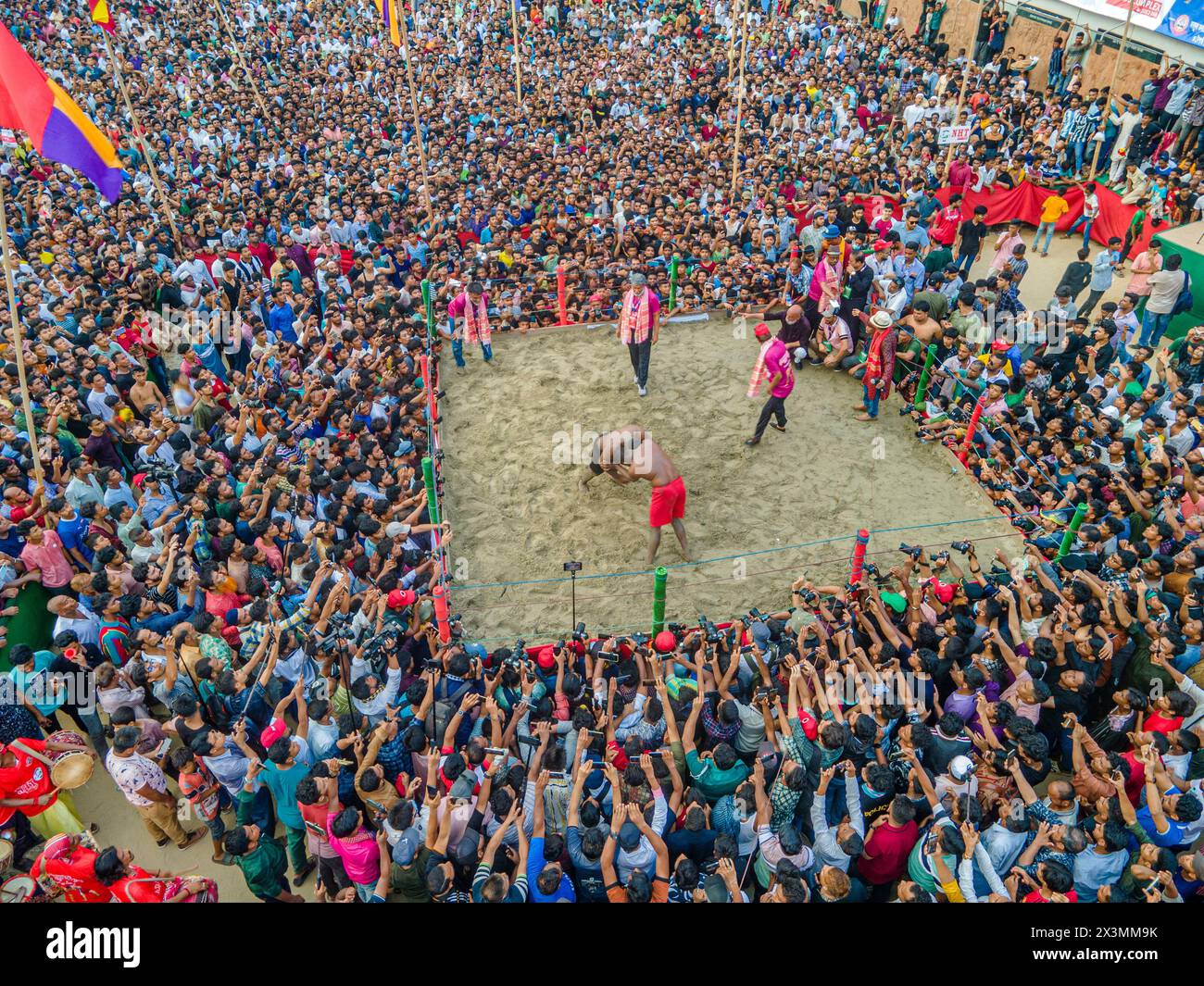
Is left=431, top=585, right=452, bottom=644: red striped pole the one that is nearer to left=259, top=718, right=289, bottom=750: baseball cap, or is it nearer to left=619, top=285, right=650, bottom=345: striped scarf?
left=259, top=718, right=289, bottom=750: baseball cap

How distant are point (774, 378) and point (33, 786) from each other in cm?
842

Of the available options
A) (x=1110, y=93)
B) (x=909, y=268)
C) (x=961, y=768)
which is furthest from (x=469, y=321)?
(x=1110, y=93)

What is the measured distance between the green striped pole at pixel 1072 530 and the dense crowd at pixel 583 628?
5cm

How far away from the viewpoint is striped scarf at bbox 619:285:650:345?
434 inches

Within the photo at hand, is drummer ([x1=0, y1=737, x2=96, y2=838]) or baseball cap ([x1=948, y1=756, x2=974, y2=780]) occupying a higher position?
baseball cap ([x1=948, y1=756, x2=974, y2=780])

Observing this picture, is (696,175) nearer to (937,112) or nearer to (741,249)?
(741,249)

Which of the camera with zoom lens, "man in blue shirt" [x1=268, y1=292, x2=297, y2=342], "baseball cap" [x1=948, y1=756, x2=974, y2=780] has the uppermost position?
"man in blue shirt" [x1=268, y1=292, x2=297, y2=342]

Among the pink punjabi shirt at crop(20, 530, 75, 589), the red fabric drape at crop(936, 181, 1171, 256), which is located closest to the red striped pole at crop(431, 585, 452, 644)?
the pink punjabi shirt at crop(20, 530, 75, 589)

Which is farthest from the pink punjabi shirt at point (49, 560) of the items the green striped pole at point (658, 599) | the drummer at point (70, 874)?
the green striped pole at point (658, 599)

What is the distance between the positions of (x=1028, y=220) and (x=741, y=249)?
→ 608 centimetres

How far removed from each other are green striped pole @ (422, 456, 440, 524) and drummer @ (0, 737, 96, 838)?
3737 millimetres

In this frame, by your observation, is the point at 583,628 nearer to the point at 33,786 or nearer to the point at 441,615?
the point at 441,615

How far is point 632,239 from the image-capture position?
14.8 metres

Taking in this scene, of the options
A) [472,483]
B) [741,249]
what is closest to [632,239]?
[741,249]
